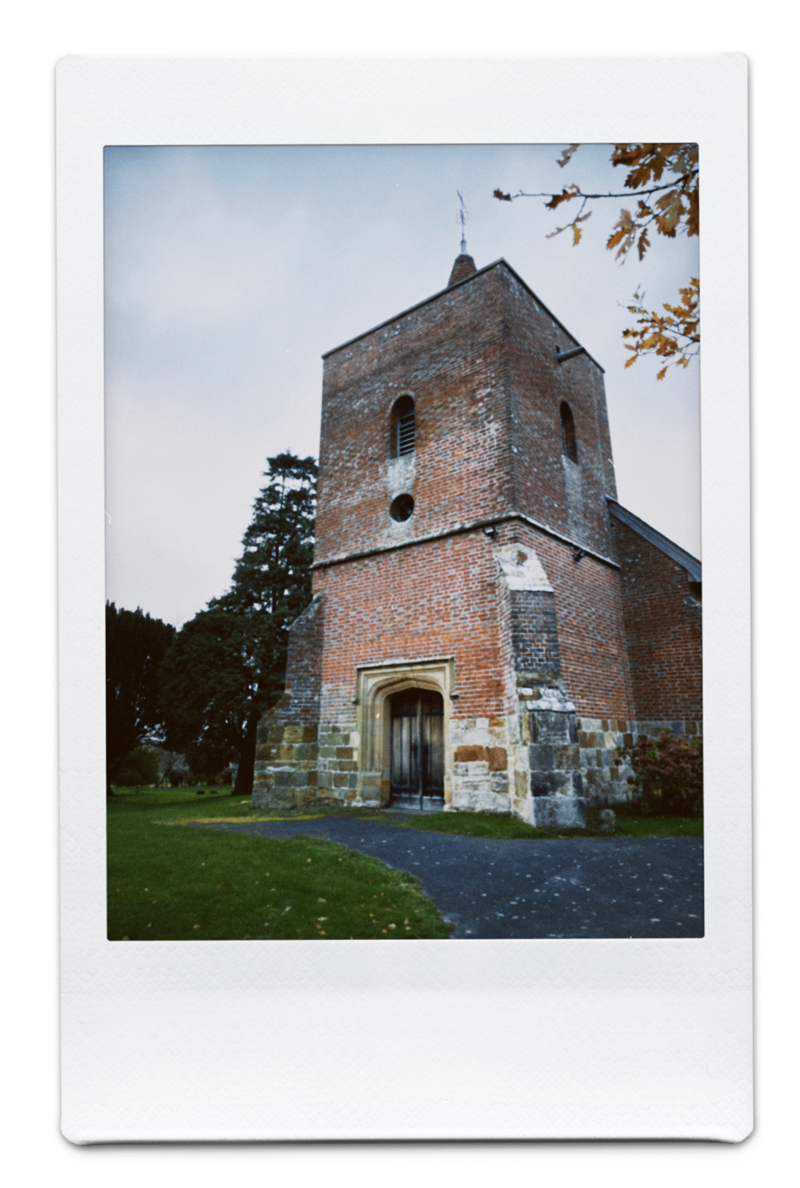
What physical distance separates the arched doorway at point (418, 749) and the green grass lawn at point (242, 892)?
113 inches

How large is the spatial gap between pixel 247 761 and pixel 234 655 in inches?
86.8

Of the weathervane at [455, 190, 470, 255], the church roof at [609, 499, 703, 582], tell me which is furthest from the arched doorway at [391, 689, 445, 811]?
the weathervane at [455, 190, 470, 255]

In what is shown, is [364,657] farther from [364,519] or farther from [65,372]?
[65,372]

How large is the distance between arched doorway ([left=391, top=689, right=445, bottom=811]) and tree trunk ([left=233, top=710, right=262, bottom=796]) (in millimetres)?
3615

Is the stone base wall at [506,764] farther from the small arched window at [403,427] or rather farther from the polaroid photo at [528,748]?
the small arched window at [403,427]

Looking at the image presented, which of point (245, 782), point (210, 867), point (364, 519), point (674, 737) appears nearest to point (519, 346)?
point (364, 519)

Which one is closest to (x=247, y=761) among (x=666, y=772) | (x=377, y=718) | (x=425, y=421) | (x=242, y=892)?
(x=377, y=718)

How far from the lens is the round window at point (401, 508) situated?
332 inches

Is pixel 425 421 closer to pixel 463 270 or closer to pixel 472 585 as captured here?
pixel 463 270

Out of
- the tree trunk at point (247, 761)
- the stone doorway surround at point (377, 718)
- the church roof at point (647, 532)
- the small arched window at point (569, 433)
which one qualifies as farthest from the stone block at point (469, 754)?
the tree trunk at point (247, 761)

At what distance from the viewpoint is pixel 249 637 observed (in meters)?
13.6

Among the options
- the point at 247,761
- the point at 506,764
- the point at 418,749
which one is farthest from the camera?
the point at 247,761

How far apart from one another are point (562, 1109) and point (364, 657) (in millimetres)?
5440

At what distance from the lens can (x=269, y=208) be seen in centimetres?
443
